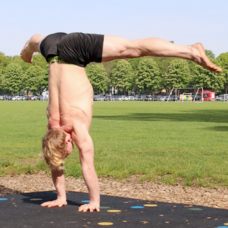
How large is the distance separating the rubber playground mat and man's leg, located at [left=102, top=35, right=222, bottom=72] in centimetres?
179

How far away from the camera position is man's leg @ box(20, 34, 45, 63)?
19.4ft

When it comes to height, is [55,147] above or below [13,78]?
below

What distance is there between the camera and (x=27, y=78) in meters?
118

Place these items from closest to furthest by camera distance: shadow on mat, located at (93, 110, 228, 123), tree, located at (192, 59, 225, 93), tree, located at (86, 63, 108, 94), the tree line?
shadow on mat, located at (93, 110, 228, 123)
tree, located at (192, 59, 225, 93)
the tree line
tree, located at (86, 63, 108, 94)

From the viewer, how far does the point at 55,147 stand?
5434 millimetres

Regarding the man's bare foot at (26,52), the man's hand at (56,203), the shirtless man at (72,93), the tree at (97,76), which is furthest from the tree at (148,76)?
the shirtless man at (72,93)

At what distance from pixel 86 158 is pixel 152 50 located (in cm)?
159

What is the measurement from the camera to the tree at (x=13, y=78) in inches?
4675

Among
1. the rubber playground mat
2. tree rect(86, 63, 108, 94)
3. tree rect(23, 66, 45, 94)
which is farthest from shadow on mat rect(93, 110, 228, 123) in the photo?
tree rect(23, 66, 45, 94)

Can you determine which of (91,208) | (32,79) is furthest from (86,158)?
(32,79)

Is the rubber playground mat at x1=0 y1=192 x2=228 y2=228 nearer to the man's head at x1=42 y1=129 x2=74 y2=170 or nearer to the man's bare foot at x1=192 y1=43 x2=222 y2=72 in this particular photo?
the man's head at x1=42 y1=129 x2=74 y2=170

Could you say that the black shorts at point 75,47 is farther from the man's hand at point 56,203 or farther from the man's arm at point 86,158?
the man's hand at point 56,203

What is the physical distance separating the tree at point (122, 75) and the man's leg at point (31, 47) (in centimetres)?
10606

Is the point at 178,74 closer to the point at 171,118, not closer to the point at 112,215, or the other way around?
the point at 171,118
